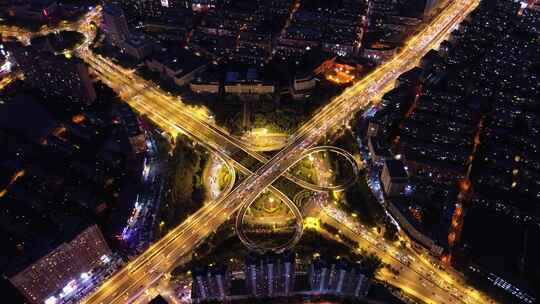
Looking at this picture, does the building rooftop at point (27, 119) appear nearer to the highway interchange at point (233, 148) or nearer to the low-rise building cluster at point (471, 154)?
the highway interchange at point (233, 148)

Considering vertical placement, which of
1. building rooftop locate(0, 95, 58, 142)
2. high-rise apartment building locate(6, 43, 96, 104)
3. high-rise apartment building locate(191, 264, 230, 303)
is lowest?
high-rise apartment building locate(191, 264, 230, 303)

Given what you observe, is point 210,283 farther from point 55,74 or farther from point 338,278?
point 55,74

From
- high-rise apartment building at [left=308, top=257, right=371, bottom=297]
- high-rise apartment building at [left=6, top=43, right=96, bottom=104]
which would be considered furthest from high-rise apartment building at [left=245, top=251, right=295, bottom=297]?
high-rise apartment building at [left=6, top=43, right=96, bottom=104]

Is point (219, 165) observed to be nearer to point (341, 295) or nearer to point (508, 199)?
point (341, 295)

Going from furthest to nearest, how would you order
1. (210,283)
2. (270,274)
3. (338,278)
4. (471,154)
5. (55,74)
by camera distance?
(55,74), (471,154), (338,278), (210,283), (270,274)

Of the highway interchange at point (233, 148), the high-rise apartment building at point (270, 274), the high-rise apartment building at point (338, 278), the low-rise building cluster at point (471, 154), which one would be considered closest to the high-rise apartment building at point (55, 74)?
the highway interchange at point (233, 148)

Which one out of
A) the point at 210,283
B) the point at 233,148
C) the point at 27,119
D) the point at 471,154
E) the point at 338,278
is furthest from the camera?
the point at 27,119

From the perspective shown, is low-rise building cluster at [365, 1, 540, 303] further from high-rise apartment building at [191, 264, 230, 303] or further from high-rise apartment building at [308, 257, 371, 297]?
high-rise apartment building at [191, 264, 230, 303]

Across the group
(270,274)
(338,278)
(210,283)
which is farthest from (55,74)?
(338,278)
